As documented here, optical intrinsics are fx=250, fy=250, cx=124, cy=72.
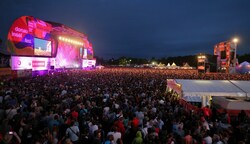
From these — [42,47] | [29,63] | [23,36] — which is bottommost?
[29,63]

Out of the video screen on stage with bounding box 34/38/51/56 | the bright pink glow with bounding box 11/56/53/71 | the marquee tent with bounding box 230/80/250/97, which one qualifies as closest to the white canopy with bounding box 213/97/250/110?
the marquee tent with bounding box 230/80/250/97

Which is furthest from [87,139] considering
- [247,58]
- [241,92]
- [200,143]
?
[247,58]

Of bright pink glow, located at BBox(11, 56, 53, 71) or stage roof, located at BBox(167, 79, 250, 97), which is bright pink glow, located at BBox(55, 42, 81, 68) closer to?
bright pink glow, located at BBox(11, 56, 53, 71)

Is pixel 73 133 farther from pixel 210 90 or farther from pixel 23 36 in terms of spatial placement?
pixel 23 36

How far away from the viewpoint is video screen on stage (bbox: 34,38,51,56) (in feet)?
106

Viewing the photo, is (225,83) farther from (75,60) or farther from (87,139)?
(75,60)

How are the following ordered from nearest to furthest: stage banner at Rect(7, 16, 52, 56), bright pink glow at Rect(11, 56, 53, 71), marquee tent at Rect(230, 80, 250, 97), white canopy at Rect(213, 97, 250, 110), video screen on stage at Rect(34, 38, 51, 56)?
white canopy at Rect(213, 97, 250, 110) < marquee tent at Rect(230, 80, 250, 97) < bright pink glow at Rect(11, 56, 53, 71) < stage banner at Rect(7, 16, 52, 56) < video screen on stage at Rect(34, 38, 51, 56)

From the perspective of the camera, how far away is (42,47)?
3419 centimetres

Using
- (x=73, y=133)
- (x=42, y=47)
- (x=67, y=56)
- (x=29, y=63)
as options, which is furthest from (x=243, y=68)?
(x=73, y=133)

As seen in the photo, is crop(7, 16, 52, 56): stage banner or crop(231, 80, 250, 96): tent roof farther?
crop(7, 16, 52, 56): stage banner

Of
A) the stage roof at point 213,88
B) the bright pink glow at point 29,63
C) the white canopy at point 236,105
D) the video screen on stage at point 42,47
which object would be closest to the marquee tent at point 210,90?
the stage roof at point 213,88

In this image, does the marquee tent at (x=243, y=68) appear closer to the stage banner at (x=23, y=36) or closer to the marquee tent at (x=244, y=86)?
the stage banner at (x=23, y=36)

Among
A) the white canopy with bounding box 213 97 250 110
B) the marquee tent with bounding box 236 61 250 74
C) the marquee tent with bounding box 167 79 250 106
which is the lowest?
the white canopy with bounding box 213 97 250 110

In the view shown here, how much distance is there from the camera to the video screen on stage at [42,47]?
32213mm
